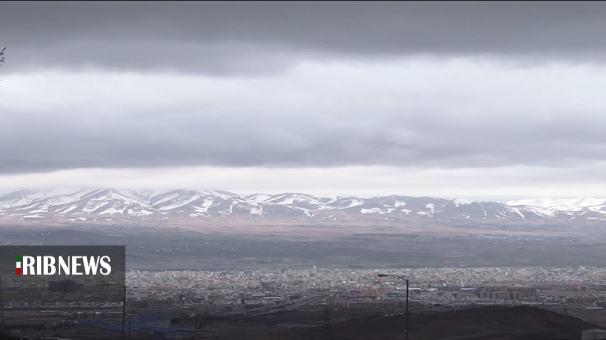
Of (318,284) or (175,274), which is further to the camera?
(175,274)

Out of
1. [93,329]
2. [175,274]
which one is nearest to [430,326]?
[93,329]

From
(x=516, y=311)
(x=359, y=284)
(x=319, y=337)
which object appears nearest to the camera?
(x=319, y=337)

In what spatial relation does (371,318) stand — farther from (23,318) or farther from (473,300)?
(473,300)

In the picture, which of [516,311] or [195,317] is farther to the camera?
[195,317]

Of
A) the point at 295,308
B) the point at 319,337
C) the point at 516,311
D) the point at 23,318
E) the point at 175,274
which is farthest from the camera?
the point at 175,274

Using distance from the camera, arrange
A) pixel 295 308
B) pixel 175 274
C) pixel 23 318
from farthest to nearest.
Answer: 1. pixel 175 274
2. pixel 295 308
3. pixel 23 318

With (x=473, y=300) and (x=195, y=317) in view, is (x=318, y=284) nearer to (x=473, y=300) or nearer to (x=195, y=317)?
(x=473, y=300)

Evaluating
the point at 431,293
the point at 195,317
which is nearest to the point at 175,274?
the point at 431,293

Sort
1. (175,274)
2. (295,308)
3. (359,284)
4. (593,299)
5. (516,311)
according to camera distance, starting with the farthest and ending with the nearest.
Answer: (175,274) < (359,284) < (593,299) < (295,308) < (516,311)

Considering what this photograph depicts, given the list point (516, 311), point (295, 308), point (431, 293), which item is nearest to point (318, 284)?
point (431, 293)
